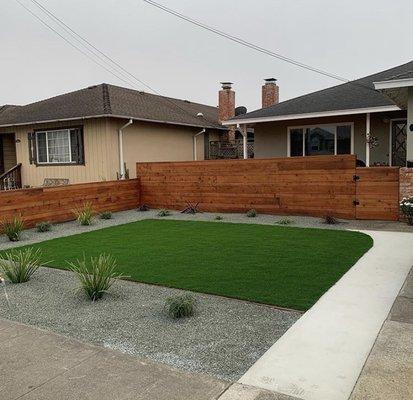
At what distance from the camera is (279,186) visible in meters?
12.9

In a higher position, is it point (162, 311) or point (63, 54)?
point (63, 54)

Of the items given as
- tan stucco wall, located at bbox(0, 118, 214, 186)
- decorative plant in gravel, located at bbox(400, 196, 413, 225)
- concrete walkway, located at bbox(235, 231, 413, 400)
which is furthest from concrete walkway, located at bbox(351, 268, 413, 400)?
tan stucco wall, located at bbox(0, 118, 214, 186)

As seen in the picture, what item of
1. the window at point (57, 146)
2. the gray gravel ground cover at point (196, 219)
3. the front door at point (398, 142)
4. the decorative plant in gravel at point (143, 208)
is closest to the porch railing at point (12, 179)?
the window at point (57, 146)

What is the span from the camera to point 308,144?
673 inches

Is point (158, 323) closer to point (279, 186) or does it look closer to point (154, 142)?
point (279, 186)

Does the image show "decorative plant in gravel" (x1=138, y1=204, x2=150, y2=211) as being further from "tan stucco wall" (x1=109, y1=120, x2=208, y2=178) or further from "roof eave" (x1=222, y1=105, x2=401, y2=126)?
"roof eave" (x1=222, y1=105, x2=401, y2=126)

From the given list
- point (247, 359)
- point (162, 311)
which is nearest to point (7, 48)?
point (162, 311)

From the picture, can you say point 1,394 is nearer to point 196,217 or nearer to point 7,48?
point 196,217

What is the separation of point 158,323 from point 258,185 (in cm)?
890

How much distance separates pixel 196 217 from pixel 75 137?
6745 mm

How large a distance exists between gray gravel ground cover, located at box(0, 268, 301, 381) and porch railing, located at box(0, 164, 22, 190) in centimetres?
1343

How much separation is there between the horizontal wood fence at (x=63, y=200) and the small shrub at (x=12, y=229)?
236 mm

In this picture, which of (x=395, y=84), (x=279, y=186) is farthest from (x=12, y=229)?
(x=395, y=84)

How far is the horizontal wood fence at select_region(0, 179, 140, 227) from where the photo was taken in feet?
36.2
